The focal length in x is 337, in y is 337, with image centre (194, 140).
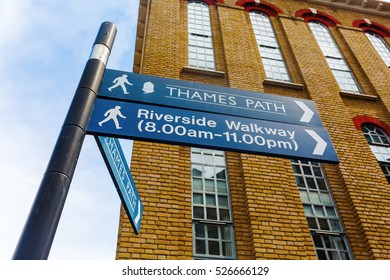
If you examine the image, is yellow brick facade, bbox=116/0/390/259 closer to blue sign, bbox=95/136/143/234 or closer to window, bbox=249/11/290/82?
window, bbox=249/11/290/82

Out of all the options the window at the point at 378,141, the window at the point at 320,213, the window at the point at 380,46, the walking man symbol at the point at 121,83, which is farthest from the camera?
the window at the point at 380,46

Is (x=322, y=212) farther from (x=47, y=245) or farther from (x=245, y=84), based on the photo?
(x=47, y=245)

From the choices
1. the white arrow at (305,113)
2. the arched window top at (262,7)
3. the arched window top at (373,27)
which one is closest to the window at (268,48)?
the arched window top at (262,7)

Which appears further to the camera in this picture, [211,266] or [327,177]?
[327,177]

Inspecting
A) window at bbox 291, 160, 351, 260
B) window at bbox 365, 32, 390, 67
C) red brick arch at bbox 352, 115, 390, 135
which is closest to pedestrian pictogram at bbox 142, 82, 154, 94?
window at bbox 291, 160, 351, 260

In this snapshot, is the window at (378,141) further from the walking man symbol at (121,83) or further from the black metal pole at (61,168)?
the black metal pole at (61,168)

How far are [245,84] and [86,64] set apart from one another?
19.7ft

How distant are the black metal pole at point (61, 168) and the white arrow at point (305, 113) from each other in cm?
192

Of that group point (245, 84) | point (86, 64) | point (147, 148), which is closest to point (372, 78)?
point (245, 84)

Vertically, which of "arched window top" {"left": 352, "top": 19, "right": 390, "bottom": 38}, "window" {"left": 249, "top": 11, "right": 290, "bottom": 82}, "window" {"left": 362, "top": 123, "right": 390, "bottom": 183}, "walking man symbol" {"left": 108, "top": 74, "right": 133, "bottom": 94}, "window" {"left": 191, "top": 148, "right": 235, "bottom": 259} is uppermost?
"arched window top" {"left": 352, "top": 19, "right": 390, "bottom": 38}

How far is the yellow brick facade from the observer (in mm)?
5371

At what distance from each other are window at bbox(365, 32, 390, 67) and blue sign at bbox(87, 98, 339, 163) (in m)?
10.4

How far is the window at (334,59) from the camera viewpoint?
1006 cm

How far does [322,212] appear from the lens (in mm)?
6457
